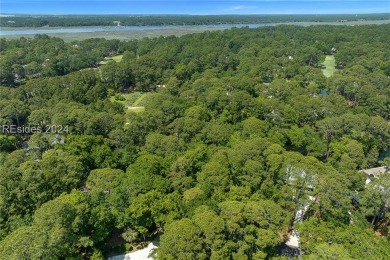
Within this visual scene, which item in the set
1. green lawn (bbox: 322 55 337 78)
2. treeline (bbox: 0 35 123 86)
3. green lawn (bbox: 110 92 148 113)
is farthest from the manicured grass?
green lawn (bbox: 322 55 337 78)

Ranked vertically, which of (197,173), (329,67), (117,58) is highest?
(117,58)

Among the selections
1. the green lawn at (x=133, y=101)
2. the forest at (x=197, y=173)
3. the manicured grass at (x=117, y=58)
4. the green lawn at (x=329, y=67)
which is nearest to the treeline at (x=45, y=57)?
the manicured grass at (x=117, y=58)

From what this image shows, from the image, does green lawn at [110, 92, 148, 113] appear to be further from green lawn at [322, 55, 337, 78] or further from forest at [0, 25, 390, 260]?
green lawn at [322, 55, 337, 78]

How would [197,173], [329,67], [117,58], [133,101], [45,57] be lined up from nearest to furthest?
[197,173] → [133,101] → [45,57] → [329,67] → [117,58]

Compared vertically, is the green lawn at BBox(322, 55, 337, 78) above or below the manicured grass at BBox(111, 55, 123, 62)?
below

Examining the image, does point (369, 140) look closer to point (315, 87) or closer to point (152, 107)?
point (315, 87)

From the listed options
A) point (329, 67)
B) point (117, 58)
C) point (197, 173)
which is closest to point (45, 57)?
point (117, 58)

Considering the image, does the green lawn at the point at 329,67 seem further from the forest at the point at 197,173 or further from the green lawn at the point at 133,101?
the green lawn at the point at 133,101

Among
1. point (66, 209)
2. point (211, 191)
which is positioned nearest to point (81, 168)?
point (66, 209)

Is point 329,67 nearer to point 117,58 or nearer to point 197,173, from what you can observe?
point 117,58
